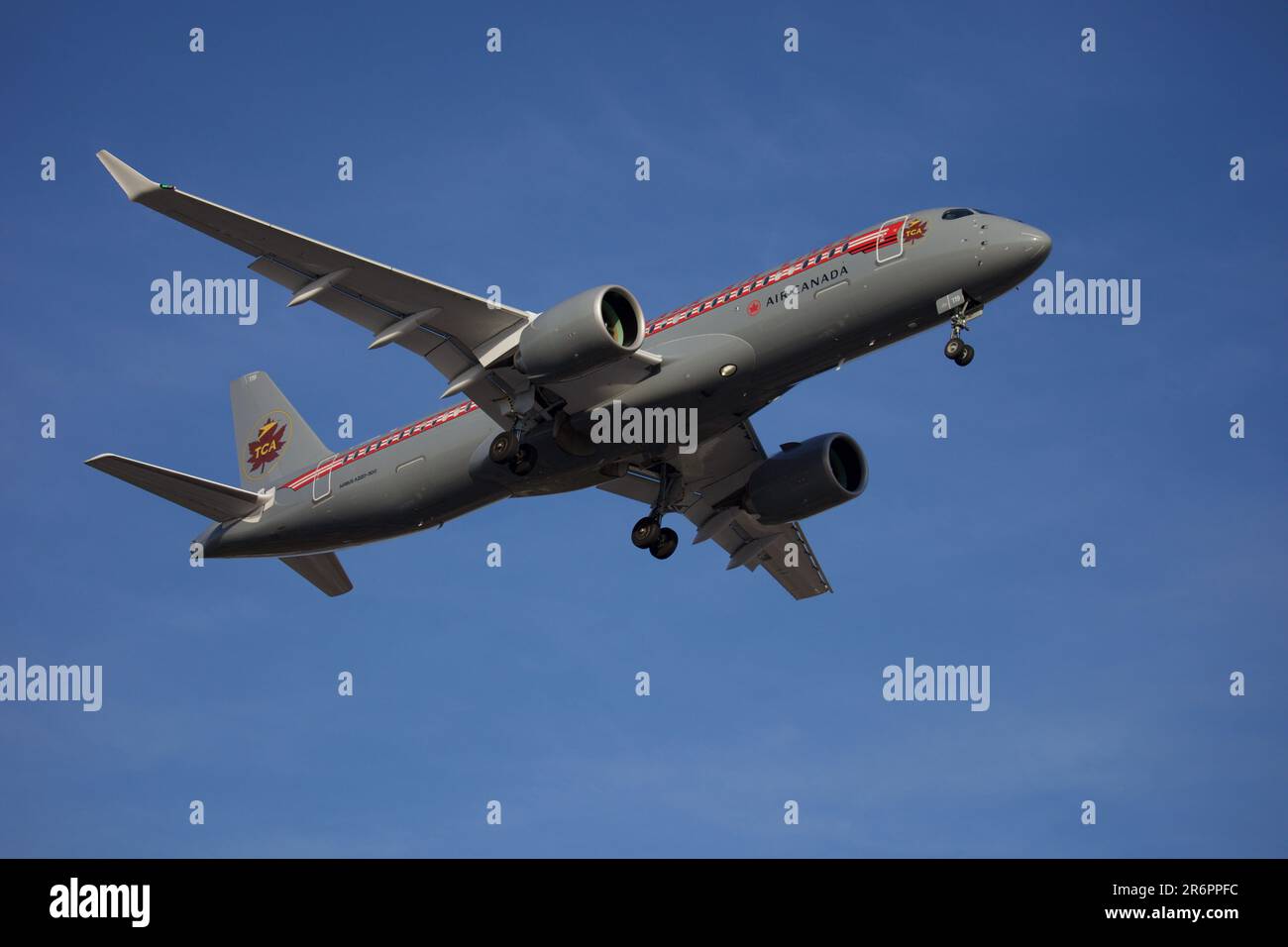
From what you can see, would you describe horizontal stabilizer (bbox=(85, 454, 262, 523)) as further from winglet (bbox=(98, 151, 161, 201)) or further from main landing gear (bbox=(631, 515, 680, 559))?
main landing gear (bbox=(631, 515, 680, 559))

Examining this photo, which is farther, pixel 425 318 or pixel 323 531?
pixel 323 531

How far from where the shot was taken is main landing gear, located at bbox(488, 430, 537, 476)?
133 feet

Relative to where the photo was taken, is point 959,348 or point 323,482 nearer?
point 959,348

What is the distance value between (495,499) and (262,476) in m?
9.69

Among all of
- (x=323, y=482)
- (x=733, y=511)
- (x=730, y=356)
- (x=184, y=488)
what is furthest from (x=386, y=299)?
(x=733, y=511)

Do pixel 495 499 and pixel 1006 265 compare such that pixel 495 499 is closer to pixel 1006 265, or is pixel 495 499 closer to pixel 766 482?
pixel 766 482

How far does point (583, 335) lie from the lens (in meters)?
37.3

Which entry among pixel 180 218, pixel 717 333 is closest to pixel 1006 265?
pixel 717 333

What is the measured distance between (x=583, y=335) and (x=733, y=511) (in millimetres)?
10785

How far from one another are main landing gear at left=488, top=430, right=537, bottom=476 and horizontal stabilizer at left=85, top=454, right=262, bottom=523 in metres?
9.07

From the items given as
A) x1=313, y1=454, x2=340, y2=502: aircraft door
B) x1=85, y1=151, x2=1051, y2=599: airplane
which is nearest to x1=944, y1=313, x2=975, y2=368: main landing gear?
x1=85, y1=151, x2=1051, y2=599: airplane

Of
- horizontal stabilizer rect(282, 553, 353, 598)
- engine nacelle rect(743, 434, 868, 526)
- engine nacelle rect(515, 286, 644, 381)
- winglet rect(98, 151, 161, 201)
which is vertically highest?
winglet rect(98, 151, 161, 201)

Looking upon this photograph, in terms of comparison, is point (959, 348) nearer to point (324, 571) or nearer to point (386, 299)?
point (386, 299)

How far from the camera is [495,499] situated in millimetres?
42875
